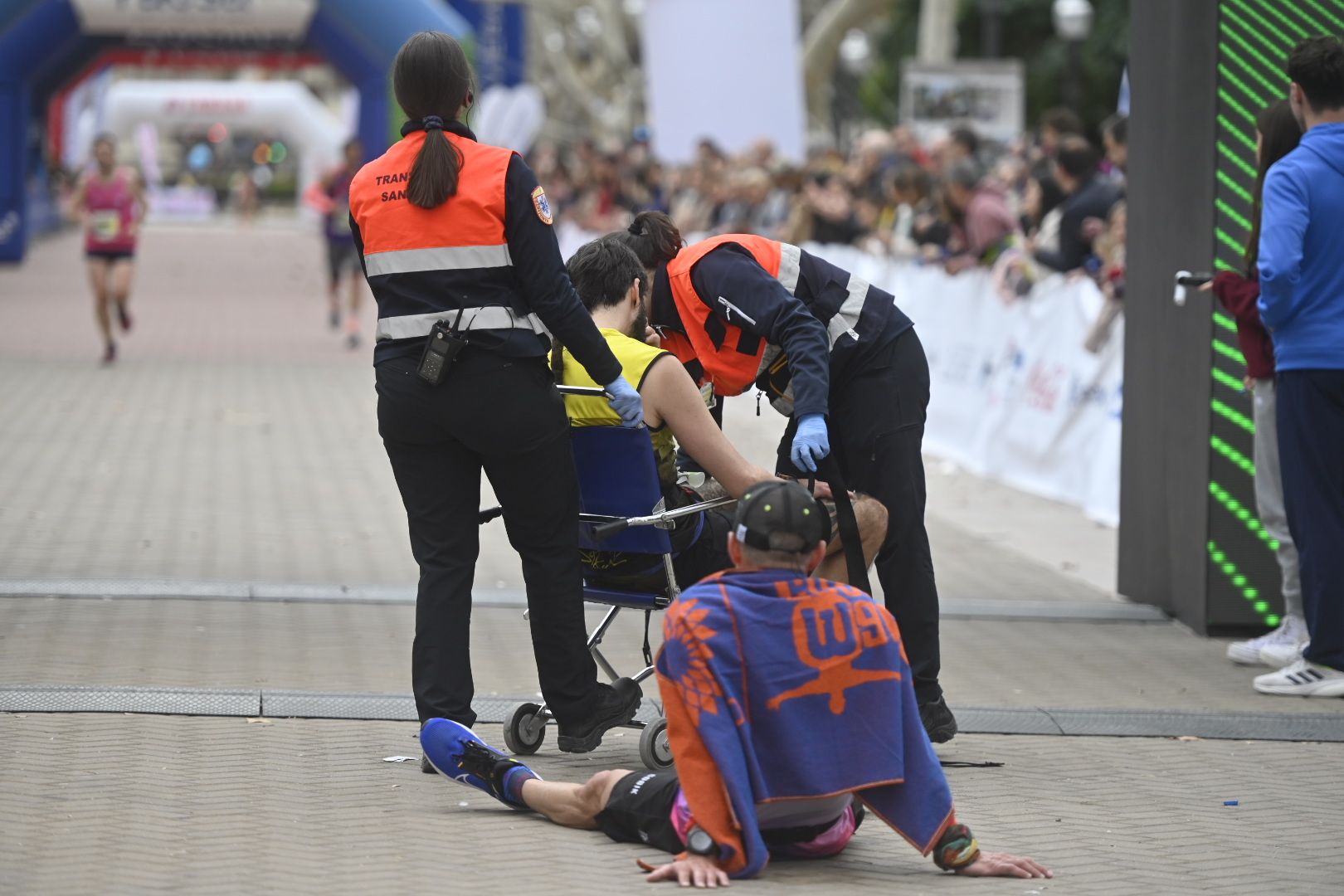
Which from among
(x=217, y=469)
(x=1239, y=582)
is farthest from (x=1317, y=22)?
(x=217, y=469)

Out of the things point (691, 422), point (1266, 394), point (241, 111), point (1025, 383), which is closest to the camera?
point (691, 422)

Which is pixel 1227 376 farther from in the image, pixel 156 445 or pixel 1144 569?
pixel 156 445

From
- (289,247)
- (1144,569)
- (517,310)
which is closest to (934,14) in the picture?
(289,247)

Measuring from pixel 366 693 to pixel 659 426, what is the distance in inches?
59.0

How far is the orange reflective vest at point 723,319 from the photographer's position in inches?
210

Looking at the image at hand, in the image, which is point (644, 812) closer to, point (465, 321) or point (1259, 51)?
point (465, 321)

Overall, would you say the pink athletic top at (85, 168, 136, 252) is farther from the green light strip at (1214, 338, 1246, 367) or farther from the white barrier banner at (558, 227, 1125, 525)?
the green light strip at (1214, 338, 1246, 367)

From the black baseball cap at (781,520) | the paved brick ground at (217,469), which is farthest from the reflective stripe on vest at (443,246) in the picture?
the paved brick ground at (217,469)

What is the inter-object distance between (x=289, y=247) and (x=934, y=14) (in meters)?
14.9

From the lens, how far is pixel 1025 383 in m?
11.6

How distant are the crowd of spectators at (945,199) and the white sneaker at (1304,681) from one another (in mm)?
3267

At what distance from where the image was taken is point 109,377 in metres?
15.4

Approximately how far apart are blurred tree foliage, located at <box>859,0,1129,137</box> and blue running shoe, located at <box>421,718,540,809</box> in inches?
1707

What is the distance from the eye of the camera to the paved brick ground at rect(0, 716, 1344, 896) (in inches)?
168
